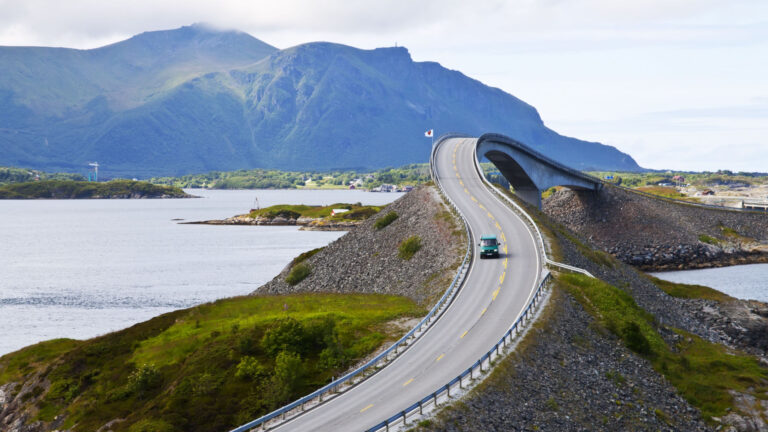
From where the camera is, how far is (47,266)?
132 m

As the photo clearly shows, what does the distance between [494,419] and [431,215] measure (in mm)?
47325

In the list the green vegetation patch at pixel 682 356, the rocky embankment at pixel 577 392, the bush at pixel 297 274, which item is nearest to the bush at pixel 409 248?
the bush at pixel 297 274

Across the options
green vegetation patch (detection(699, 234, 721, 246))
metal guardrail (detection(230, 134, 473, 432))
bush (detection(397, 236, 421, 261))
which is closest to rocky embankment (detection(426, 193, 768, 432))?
metal guardrail (detection(230, 134, 473, 432))

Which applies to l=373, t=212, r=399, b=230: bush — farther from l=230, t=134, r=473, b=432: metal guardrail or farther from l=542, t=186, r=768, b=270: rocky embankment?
l=542, t=186, r=768, b=270: rocky embankment

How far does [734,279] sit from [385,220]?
59.6 metres

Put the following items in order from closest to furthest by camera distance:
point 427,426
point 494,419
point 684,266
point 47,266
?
1. point 427,426
2. point 494,419
3. point 684,266
4. point 47,266

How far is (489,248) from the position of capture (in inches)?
2413

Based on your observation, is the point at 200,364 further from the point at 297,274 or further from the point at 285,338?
the point at 297,274

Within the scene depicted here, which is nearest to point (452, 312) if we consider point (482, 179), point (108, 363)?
point (108, 363)

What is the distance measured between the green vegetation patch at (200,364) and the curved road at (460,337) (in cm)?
412

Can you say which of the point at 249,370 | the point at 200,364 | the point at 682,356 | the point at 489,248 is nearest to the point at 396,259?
the point at 489,248

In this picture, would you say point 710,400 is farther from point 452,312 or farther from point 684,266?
point 684,266

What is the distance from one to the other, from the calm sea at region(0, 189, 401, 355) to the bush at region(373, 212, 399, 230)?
1014 inches

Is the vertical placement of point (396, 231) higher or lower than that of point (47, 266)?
higher
